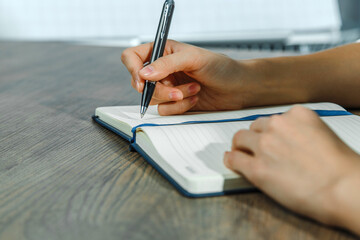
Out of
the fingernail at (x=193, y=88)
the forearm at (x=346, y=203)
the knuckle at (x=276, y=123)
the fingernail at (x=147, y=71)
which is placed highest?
the fingernail at (x=147, y=71)

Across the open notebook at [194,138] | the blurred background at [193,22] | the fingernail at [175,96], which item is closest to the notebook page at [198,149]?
the open notebook at [194,138]

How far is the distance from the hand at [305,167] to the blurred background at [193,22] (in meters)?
2.38

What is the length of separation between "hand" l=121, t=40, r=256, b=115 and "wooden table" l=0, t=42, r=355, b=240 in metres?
0.11

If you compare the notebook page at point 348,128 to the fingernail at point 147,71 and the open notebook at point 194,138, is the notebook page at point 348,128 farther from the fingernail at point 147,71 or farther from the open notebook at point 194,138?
the fingernail at point 147,71

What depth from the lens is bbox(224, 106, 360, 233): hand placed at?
1.12 ft

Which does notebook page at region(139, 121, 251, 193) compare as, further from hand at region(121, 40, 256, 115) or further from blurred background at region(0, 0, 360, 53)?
blurred background at region(0, 0, 360, 53)

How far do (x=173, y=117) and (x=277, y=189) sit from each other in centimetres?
28

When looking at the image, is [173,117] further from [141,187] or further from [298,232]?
[298,232]

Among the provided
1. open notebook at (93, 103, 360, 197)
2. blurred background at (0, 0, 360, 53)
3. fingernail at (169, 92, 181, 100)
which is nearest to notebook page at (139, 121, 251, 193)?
open notebook at (93, 103, 360, 197)

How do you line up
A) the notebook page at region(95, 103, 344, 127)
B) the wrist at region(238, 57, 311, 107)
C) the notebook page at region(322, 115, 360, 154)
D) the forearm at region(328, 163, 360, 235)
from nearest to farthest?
the forearm at region(328, 163, 360, 235)
the notebook page at region(322, 115, 360, 154)
the notebook page at region(95, 103, 344, 127)
the wrist at region(238, 57, 311, 107)

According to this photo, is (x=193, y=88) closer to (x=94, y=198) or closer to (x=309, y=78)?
(x=309, y=78)

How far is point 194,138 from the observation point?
50 centimetres

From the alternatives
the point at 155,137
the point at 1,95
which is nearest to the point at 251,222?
the point at 155,137

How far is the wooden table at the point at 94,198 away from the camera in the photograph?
1.11ft
